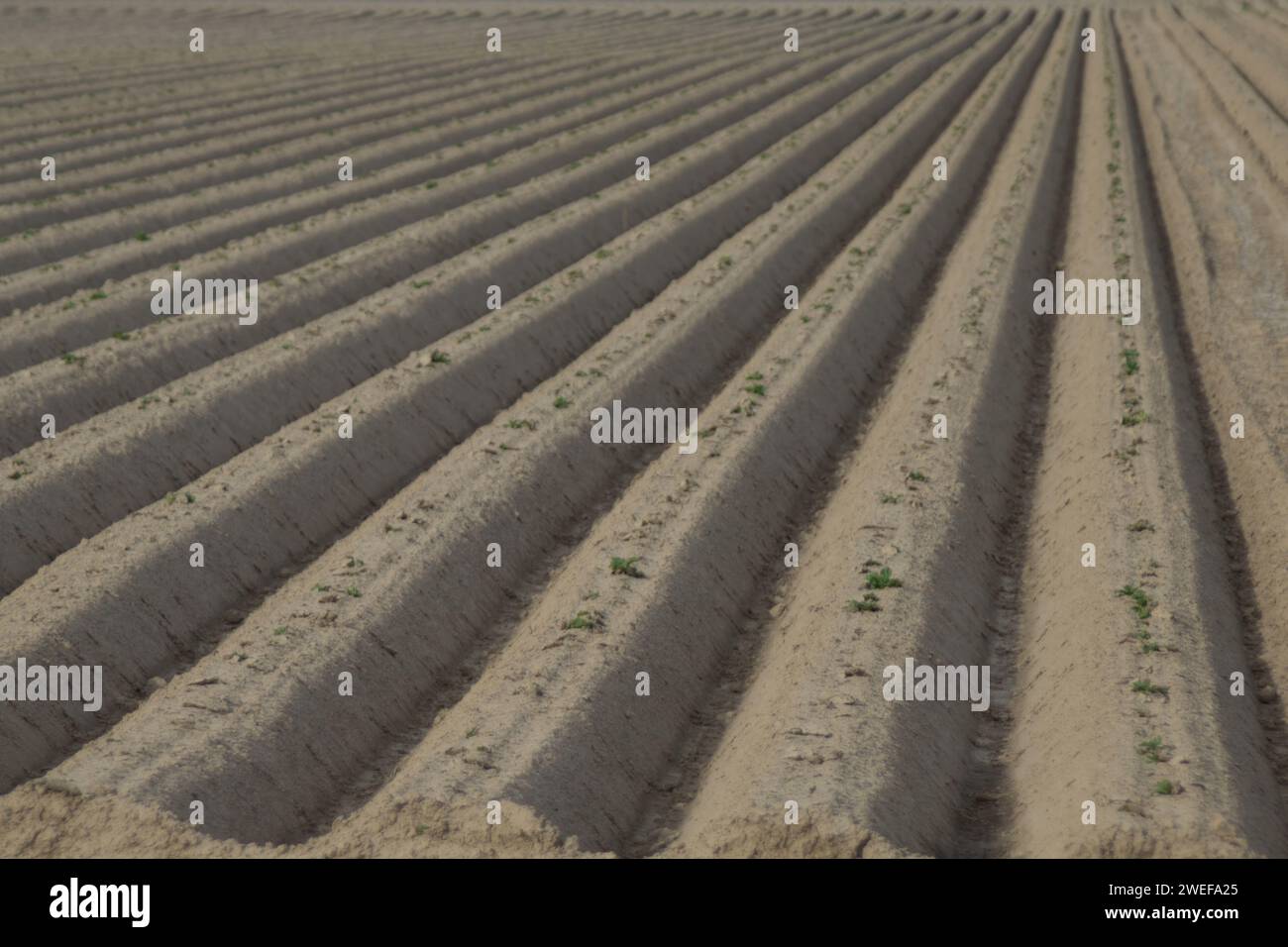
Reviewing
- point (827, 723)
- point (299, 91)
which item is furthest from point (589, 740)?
point (299, 91)

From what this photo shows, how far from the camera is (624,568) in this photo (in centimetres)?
845

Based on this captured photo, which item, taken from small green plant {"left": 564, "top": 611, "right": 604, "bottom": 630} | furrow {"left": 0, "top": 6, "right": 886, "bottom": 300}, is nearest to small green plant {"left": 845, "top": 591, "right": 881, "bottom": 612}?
small green plant {"left": 564, "top": 611, "right": 604, "bottom": 630}

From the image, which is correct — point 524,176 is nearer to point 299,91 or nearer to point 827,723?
point 299,91

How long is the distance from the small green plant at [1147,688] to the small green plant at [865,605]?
150 cm

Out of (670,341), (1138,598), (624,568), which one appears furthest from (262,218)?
(1138,598)

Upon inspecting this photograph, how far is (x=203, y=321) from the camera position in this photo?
511 inches

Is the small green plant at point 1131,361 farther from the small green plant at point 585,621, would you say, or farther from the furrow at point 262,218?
the furrow at point 262,218

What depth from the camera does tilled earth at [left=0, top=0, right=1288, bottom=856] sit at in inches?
253

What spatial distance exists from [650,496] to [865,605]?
6.84 ft

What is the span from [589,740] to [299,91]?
22376 millimetres

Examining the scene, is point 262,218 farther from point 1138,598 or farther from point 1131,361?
point 1138,598

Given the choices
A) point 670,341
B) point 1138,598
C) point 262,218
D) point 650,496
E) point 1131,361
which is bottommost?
Answer: point 1138,598

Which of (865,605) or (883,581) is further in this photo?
(883,581)
